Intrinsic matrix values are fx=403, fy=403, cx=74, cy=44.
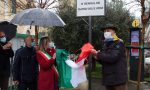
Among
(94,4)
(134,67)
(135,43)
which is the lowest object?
(134,67)

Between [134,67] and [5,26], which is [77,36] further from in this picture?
[5,26]

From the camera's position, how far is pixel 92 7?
7.13 metres

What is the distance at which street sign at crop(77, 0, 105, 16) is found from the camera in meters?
7.10

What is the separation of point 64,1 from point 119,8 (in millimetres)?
4963

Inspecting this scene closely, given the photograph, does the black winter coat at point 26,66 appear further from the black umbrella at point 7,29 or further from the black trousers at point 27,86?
Result: the black umbrella at point 7,29

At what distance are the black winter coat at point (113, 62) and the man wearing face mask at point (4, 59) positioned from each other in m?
2.83

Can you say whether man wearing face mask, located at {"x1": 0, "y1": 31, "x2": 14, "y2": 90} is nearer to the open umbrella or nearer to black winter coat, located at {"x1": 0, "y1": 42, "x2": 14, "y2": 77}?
black winter coat, located at {"x1": 0, "y1": 42, "x2": 14, "y2": 77}

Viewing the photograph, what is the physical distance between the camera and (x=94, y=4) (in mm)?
7109

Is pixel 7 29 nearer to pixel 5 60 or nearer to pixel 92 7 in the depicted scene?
pixel 5 60

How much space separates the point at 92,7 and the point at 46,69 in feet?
6.01

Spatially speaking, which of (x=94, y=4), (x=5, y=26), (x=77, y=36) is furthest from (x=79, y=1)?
(x=77, y=36)

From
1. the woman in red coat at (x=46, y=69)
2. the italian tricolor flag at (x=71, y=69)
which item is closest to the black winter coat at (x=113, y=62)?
the italian tricolor flag at (x=71, y=69)

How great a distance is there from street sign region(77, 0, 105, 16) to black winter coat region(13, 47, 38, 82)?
180 cm

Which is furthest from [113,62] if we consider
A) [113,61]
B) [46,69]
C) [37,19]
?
[37,19]
